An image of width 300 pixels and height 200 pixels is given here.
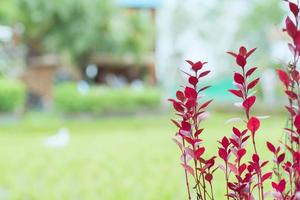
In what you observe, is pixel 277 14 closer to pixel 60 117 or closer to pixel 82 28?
pixel 82 28

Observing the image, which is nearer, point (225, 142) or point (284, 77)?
point (284, 77)

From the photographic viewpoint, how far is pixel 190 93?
2.82ft

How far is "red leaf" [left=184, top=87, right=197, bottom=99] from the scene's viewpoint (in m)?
0.85

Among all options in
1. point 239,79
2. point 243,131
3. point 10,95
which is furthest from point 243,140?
point 10,95

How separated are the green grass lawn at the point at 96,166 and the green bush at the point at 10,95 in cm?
72

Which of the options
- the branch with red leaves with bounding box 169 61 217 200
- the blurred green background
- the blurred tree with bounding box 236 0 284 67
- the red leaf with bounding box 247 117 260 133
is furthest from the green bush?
the red leaf with bounding box 247 117 260 133

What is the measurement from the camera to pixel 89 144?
5.82 metres

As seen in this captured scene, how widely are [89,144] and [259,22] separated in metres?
6.99

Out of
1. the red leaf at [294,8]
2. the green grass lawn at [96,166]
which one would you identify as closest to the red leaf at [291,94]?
the red leaf at [294,8]

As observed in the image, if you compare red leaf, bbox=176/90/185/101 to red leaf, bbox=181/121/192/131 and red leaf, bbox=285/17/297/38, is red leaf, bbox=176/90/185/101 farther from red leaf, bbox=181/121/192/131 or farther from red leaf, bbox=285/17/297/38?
red leaf, bbox=285/17/297/38

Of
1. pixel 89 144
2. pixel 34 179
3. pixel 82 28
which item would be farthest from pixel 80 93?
pixel 34 179

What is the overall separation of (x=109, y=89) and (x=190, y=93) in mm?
8687

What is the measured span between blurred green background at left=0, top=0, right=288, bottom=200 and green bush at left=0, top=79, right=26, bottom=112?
2 cm

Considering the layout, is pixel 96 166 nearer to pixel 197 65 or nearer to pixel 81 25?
pixel 197 65
